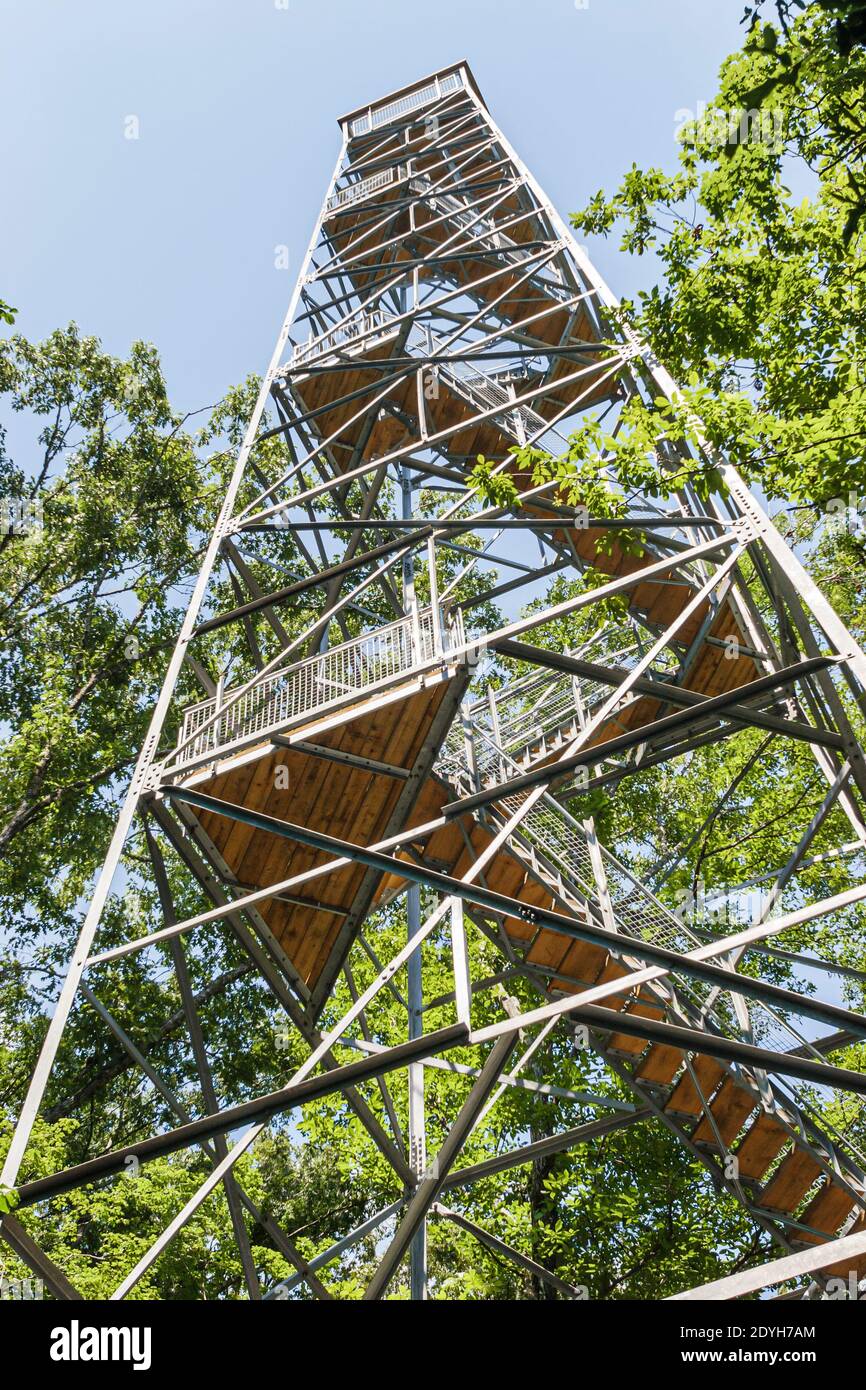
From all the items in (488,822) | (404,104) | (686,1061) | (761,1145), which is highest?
(404,104)

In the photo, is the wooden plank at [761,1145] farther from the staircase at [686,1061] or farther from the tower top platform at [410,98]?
the tower top platform at [410,98]


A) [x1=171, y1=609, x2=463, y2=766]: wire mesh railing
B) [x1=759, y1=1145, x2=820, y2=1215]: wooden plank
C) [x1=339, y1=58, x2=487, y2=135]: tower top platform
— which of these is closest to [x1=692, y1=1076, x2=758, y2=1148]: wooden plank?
[x1=759, y1=1145, x2=820, y2=1215]: wooden plank

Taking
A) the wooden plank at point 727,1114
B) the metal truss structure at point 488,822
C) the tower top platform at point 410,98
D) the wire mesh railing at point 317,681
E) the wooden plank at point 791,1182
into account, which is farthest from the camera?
the tower top platform at point 410,98

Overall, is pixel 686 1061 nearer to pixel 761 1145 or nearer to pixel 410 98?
pixel 761 1145

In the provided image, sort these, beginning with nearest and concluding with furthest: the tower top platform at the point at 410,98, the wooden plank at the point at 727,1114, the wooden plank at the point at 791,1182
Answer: the wooden plank at the point at 791,1182 → the wooden plank at the point at 727,1114 → the tower top platform at the point at 410,98

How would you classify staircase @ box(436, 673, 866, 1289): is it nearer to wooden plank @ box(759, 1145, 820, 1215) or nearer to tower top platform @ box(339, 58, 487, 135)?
wooden plank @ box(759, 1145, 820, 1215)

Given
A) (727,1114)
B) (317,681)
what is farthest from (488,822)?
(727,1114)

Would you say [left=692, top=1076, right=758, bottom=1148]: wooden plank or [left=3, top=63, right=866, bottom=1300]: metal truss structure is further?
[left=692, top=1076, right=758, bottom=1148]: wooden plank

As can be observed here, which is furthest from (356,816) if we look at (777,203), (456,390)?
(777,203)

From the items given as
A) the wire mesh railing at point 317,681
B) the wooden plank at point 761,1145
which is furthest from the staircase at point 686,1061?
the wire mesh railing at point 317,681

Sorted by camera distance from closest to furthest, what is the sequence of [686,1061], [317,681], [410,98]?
[317,681]
[686,1061]
[410,98]

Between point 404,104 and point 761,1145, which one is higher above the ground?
point 404,104

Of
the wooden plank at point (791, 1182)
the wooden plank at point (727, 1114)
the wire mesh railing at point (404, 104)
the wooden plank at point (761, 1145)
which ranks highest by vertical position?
the wire mesh railing at point (404, 104)

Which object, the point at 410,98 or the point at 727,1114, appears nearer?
the point at 727,1114
